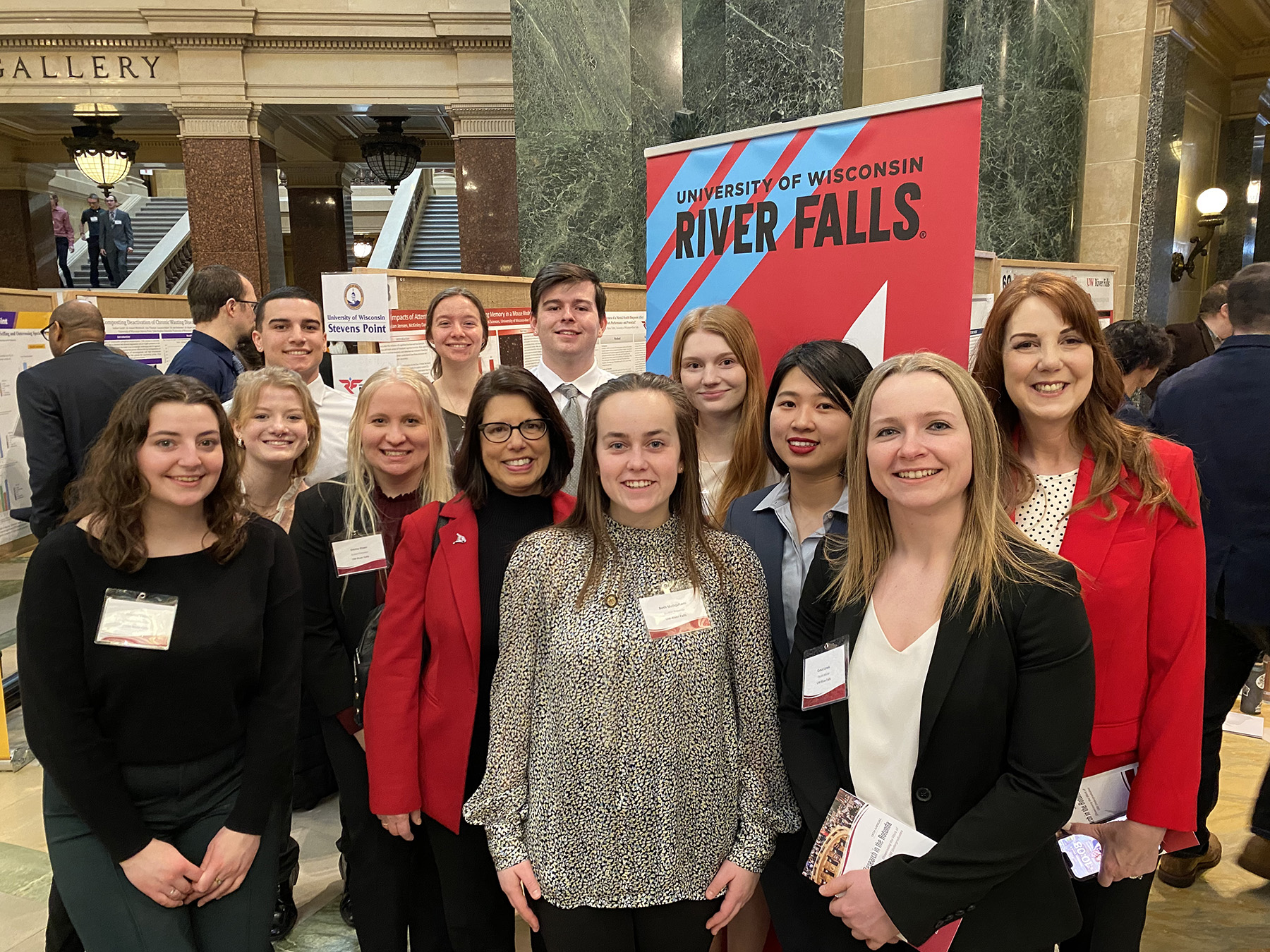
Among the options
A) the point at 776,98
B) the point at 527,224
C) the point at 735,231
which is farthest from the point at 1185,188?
the point at 735,231

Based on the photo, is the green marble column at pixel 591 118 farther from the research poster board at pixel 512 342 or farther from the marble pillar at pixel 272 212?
the marble pillar at pixel 272 212

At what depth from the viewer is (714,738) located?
167cm

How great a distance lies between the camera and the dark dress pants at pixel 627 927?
5.38 ft

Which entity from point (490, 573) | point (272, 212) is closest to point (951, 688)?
point (490, 573)

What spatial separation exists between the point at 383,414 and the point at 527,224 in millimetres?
4758

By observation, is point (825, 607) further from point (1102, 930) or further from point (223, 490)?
point (223, 490)

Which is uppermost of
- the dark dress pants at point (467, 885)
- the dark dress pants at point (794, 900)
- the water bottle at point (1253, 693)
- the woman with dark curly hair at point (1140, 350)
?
the woman with dark curly hair at point (1140, 350)

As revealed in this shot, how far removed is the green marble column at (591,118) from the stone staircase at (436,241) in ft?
16.4

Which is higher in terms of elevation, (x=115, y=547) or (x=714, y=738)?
(x=115, y=547)

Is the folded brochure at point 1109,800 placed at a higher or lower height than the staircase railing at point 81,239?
lower

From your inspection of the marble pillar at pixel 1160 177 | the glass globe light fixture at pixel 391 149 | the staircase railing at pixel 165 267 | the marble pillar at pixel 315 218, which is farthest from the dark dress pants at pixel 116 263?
the marble pillar at pixel 1160 177

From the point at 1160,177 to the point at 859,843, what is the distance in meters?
6.93

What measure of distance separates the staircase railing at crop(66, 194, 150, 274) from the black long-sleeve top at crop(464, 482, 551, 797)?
12986mm

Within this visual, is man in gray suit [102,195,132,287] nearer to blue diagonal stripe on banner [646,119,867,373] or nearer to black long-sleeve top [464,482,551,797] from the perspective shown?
blue diagonal stripe on banner [646,119,867,373]
